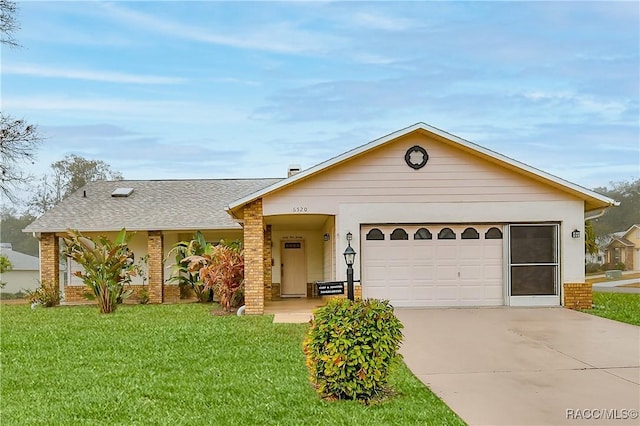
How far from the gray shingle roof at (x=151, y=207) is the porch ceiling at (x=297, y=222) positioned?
175 centimetres

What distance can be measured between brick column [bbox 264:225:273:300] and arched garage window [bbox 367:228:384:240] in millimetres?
5047

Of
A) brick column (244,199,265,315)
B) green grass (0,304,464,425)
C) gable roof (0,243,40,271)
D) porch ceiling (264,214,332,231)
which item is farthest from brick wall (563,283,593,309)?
gable roof (0,243,40,271)

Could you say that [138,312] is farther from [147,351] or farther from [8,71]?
[8,71]

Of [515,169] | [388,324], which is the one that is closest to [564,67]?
[515,169]

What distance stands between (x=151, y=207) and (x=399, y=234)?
34.8 feet

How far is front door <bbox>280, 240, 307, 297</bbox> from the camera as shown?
21.8m

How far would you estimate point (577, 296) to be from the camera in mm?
15602

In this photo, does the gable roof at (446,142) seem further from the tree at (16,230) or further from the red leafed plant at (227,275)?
the tree at (16,230)

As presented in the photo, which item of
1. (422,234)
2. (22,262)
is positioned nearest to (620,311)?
(422,234)

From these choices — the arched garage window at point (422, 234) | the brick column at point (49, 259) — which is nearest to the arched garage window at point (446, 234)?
the arched garage window at point (422, 234)

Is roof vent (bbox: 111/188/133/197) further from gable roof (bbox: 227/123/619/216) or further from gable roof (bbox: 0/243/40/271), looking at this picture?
gable roof (bbox: 0/243/40/271)

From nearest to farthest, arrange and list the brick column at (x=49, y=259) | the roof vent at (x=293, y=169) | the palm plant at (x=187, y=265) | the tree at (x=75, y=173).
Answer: the palm plant at (x=187, y=265)
the brick column at (x=49, y=259)
the roof vent at (x=293, y=169)
the tree at (x=75, y=173)

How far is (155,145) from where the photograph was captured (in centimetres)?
3416

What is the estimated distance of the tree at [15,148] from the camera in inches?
666
